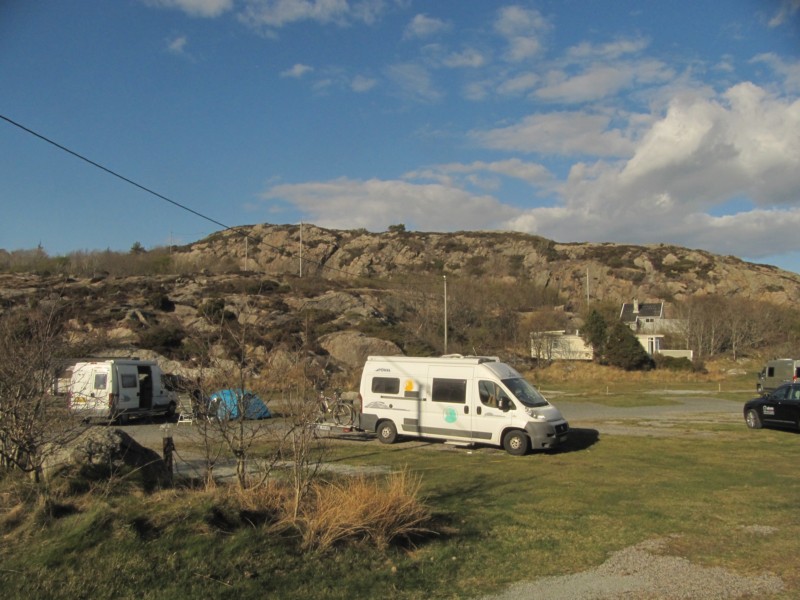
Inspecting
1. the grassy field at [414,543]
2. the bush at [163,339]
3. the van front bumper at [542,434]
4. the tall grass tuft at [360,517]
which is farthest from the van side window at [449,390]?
the bush at [163,339]

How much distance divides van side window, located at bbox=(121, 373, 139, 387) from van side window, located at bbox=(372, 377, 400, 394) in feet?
34.8

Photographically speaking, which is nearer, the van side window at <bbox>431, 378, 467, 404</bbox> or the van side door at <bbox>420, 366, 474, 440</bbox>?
the van side door at <bbox>420, 366, 474, 440</bbox>

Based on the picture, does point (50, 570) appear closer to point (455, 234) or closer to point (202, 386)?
point (202, 386)

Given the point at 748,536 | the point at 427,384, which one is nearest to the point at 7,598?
the point at 748,536

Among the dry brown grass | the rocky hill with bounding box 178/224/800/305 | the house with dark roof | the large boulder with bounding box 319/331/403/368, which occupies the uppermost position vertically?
the rocky hill with bounding box 178/224/800/305

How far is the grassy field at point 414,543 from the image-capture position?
16.7 ft

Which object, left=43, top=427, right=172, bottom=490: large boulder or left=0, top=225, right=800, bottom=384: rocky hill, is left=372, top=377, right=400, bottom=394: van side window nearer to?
left=0, top=225, right=800, bottom=384: rocky hill

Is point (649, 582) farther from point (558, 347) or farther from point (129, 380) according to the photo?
point (558, 347)

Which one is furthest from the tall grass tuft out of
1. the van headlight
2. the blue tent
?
the van headlight

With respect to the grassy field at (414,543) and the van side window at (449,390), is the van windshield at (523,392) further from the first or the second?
the grassy field at (414,543)

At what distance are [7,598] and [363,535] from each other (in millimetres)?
3077

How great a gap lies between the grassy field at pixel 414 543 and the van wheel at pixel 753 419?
353 inches

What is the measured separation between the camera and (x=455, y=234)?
4953 inches

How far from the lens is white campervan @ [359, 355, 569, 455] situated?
1437 cm
